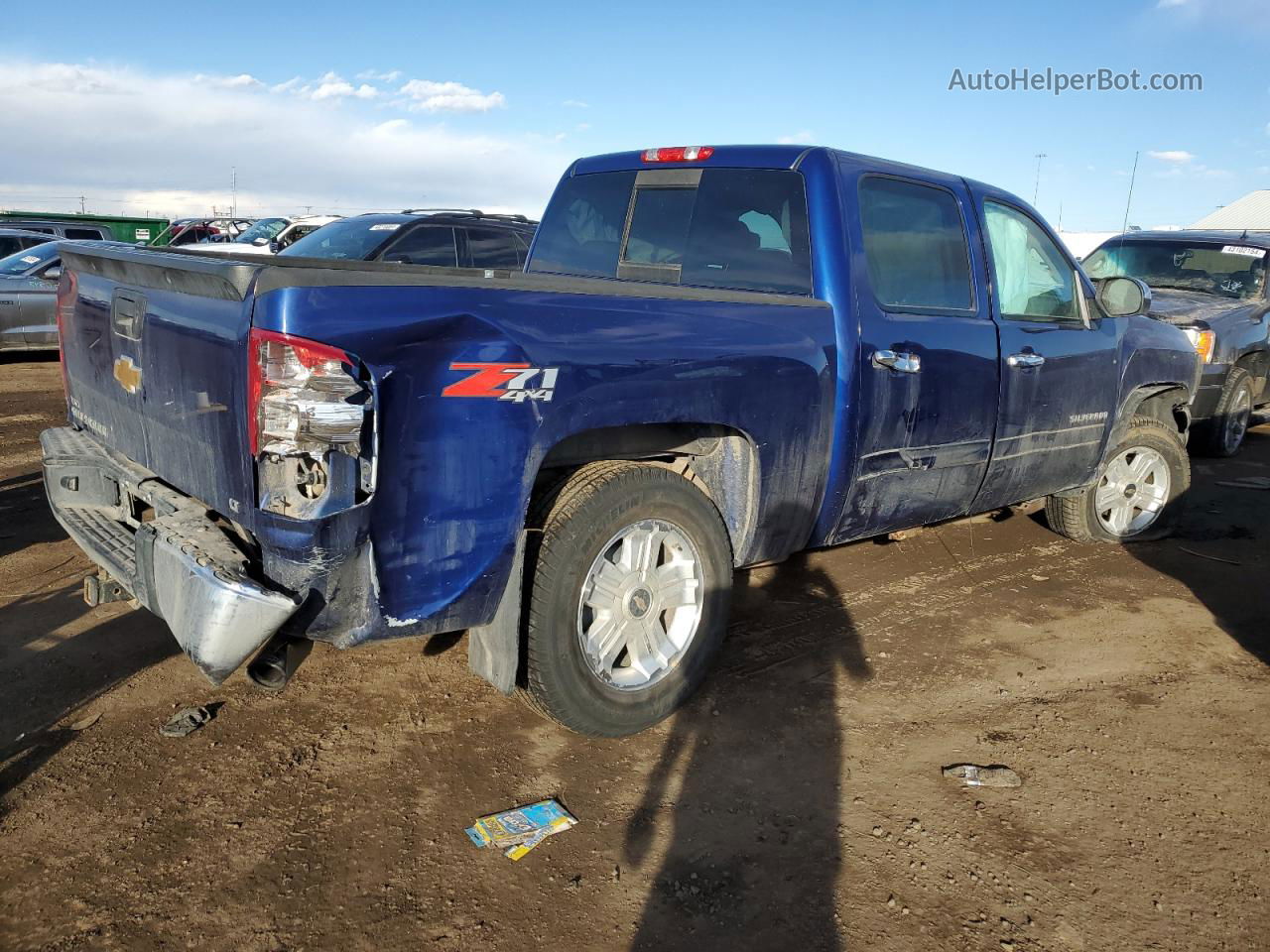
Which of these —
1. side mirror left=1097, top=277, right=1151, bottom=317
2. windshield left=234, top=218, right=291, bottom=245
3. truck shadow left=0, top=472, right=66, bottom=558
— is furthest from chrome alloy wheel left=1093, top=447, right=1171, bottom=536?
windshield left=234, top=218, right=291, bottom=245

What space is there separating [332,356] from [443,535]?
58 centimetres

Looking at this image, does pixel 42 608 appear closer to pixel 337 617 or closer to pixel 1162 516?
pixel 337 617

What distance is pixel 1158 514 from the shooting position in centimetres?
605

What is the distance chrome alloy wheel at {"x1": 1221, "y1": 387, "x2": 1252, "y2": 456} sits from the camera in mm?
8820

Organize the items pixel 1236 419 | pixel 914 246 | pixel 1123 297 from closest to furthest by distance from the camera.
Result: pixel 914 246, pixel 1123 297, pixel 1236 419

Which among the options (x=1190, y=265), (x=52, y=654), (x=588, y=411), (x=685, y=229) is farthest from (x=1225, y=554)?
(x=52, y=654)

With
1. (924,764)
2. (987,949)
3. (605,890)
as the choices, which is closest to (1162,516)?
(924,764)

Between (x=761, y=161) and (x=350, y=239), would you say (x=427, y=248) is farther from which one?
(x=761, y=161)

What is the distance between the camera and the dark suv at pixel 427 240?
30.0 ft

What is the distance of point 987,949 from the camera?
241cm

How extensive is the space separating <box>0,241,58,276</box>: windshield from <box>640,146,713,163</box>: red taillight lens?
9871 mm

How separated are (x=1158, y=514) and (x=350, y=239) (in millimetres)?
7385

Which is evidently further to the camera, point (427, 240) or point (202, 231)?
point (202, 231)

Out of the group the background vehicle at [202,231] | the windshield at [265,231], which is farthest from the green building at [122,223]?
the windshield at [265,231]
